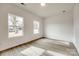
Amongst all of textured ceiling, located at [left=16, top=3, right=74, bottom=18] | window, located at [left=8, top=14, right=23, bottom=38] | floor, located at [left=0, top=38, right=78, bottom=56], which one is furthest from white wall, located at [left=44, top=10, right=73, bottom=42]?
window, located at [left=8, top=14, right=23, bottom=38]

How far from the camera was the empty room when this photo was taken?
127 inches

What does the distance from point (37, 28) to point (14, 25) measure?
312 centimetres

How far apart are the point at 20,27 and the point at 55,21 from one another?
3503mm

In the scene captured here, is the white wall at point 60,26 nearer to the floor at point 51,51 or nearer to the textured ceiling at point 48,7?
the textured ceiling at point 48,7

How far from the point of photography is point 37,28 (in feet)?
22.7

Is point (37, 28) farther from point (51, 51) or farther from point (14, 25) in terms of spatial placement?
point (51, 51)

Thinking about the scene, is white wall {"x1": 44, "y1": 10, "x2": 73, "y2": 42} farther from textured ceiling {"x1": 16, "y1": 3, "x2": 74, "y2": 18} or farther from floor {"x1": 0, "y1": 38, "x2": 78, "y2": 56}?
floor {"x1": 0, "y1": 38, "x2": 78, "y2": 56}

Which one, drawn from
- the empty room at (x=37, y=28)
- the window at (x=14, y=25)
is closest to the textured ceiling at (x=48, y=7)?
the empty room at (x=37, y=28)

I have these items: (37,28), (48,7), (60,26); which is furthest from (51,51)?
(37,28)

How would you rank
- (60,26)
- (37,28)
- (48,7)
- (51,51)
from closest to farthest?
(51,51), (48,7), (60,26), (37,28)

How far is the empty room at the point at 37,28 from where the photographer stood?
323 cm

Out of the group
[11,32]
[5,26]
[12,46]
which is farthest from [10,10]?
[12,46]

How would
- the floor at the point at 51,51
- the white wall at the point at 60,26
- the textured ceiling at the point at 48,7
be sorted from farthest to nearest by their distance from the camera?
the white wall at the point at 60,26, the textured ceiling at the point at 48,7, the floor at the point at 51,51

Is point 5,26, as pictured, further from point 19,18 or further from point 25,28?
point 25,28
